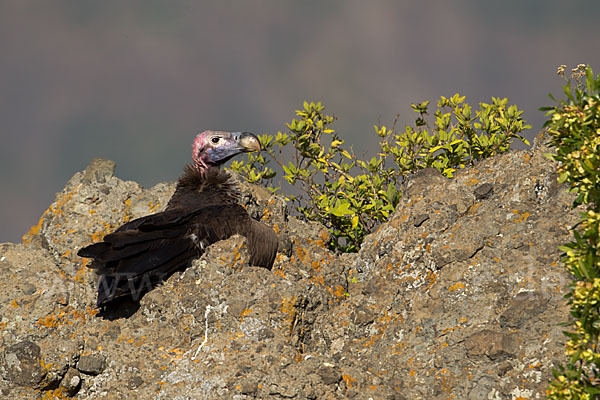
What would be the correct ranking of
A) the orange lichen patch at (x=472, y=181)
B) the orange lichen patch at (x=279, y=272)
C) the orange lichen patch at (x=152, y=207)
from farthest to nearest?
the orange lichen patch at (x=152, y=207)
the orange lichen patch at (x=472, y=181)
the orange lichen patch at (x=279, y=272)

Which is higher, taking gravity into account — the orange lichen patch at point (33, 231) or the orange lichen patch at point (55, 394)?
the orange lichen patch at point (33, 231)

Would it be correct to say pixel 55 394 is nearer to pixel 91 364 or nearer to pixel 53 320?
pixel 91 364

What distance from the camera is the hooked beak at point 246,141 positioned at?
8164mm

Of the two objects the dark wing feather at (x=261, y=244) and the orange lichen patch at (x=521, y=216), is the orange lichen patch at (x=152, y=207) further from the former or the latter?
the orange lichen patch at (x=521, y=216)

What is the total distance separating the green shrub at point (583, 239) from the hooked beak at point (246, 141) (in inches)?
191

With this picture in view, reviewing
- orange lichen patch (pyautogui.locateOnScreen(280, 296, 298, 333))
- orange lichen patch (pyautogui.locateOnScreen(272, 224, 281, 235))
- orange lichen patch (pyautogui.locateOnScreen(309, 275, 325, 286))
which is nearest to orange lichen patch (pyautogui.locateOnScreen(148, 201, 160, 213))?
orange lichen patch (pyautogui.locateOnScreen(272, 224, 281, 235))

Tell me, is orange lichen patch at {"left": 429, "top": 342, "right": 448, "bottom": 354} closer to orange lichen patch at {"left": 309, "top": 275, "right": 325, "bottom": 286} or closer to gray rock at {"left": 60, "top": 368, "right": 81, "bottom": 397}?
orange lichen patch at {"left": 309, "top": 275, "right": 325, "bottom": 286}

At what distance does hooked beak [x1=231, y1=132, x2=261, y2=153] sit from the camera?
8.16 metres

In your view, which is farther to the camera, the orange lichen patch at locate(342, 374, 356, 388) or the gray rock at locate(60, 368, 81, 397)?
the gray rock at locate(60, 368, 81, 397)

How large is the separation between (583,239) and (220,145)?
5.33m

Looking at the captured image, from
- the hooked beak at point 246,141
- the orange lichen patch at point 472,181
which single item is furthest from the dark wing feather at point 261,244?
the orange lichen patch at point 472,181

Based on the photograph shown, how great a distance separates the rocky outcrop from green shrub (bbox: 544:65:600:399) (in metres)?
1.22

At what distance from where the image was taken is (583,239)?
3723 mm

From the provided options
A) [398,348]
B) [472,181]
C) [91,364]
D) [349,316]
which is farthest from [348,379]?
[472,181]
